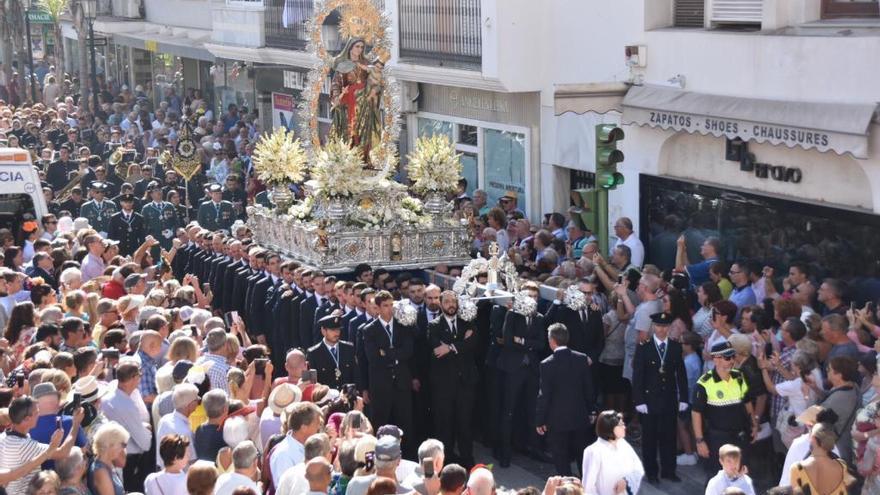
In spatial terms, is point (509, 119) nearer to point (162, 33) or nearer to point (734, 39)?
point (734, 39)

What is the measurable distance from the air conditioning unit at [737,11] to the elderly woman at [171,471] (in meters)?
8.87

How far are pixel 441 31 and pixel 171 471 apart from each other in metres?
12.8

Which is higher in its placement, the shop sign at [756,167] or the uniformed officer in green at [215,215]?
the shop sign at [756,167]

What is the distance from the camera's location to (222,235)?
17.1 metres

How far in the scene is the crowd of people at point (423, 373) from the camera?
8797mm

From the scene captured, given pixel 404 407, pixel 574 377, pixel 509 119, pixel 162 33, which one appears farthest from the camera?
pixel 162 33

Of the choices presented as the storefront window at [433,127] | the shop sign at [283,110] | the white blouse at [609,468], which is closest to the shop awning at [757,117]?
the white blouse at [609,468]

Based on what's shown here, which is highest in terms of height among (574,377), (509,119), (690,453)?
(509,119)

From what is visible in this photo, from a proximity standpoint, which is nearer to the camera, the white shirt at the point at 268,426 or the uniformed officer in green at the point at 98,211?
the white shirt at the point at 268,426

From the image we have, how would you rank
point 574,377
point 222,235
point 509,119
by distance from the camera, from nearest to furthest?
point 574,377
point 222,235
point 509,119

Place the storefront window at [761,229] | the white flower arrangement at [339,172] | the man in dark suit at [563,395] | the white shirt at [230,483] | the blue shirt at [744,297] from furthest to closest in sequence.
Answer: the white flower arrangement at [339,172], the storefront window at [761,229], the blue shirt at [744,297], the man in dark suit at [563,395], the white shirt at [230,483]

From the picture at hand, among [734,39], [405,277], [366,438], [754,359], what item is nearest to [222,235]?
[405,277]

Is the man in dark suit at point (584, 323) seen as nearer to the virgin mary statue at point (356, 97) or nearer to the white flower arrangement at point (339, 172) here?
the white flower arrangement at point (339, 172)

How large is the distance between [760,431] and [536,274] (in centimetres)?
411
